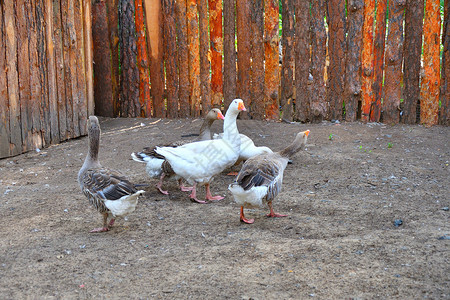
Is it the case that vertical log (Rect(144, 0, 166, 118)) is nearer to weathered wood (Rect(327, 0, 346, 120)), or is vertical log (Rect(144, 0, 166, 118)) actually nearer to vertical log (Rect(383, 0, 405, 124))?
weathered wood (Rect(327, 0, 346, 120))

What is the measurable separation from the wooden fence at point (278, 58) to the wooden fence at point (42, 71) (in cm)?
98

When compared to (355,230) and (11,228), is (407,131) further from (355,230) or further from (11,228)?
(11,228)

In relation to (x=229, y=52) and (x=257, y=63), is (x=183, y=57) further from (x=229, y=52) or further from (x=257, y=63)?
(x=257, y=63)

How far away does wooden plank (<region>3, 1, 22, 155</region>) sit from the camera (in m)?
6.61

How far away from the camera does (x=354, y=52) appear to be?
311 inches

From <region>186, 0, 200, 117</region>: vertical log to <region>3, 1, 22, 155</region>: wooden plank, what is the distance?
3.06 metres

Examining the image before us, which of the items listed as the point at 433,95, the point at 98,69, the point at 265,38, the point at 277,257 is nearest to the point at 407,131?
the point at 433,95

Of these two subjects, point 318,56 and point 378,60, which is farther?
point 318,56

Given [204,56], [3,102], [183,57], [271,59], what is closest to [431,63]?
[271,59]

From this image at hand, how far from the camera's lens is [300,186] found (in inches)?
228

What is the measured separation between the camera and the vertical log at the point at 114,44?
9.20 metres

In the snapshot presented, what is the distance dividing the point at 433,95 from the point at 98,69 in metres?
6.14

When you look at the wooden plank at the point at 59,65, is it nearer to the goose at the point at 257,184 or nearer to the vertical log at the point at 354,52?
the goose at the point at 257,184

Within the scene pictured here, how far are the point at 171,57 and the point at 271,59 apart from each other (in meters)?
1.89
